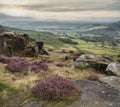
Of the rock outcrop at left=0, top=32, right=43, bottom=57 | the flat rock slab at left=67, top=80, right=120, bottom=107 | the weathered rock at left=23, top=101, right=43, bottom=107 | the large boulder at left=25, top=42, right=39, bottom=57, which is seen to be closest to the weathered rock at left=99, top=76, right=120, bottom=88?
the flat rock slab at left=67, top=80, right=120, bottom=107

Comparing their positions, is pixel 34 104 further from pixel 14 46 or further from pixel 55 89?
pixel 14 46

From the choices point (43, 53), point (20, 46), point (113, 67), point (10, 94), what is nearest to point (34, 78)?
point (10, 94)

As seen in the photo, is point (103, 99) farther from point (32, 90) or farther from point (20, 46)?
point (20, 46)

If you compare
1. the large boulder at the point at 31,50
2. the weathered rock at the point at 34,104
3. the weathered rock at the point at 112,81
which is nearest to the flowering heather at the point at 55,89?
the weathered rock at the point at 34,104

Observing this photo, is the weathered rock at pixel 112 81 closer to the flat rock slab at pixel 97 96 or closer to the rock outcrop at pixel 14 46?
the flat rock slab at pixel 97 96

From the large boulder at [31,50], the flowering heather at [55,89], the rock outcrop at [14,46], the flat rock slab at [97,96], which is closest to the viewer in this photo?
the flat rock slab at [97,96]

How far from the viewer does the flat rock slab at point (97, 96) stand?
15.6m

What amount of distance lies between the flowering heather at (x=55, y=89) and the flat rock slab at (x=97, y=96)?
2.52 ft

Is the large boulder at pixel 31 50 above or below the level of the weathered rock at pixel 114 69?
below

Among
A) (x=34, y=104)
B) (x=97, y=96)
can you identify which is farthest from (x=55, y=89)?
(x=97, y=96)

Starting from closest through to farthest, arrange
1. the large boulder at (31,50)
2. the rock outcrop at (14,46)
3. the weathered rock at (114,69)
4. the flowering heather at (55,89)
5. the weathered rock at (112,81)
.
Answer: the flowering heather at (55,89) → the weathered rock at (112,81) → the weathered rock at (114,69) → the rock outcrop at (14,46) → the large boulder at (31,50)

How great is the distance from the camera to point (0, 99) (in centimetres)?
1739

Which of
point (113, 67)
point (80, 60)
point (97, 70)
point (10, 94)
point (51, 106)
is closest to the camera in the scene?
point (51, 106)

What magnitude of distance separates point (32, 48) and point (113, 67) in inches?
1054
